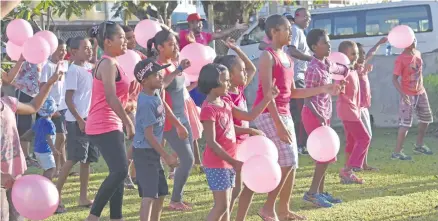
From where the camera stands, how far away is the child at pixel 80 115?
6.93 meters

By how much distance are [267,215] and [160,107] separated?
1.36m

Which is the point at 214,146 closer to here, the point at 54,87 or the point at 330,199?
the point at 330,199

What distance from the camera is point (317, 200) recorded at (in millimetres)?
6816

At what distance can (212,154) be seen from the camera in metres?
5.08

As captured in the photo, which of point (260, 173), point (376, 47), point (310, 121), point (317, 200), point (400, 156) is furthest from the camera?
point (400, 156)

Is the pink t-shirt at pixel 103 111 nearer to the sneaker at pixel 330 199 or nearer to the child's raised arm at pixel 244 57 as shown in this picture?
the child's raised arm at pixel 244 57

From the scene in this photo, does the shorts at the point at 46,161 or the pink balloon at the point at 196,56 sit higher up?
the pink balloon at the point at 196,56

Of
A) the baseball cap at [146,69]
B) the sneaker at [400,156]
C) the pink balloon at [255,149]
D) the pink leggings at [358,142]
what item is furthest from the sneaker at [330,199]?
the sneaker at [400,156]

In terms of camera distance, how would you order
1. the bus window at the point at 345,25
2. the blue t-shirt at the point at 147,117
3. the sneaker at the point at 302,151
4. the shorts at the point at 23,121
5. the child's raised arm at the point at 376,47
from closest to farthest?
the blue t-shirt at the point at 147,117, the child's raised arm at the point at 376,47, the shorts at the point at 23,121, the sneaker at the point at 302,151, the bus window at the point at 345,25

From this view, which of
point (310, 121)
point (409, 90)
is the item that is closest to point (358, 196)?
point (310, 121)

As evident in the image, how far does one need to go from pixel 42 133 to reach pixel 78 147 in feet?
2.65

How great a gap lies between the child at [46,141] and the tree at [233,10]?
19932 mm

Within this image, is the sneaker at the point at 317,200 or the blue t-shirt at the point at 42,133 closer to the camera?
the sneaker at the point at 317,200

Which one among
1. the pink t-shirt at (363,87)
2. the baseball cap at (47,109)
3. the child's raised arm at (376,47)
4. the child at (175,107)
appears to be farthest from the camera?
the pink t-shirt at (363,87)
